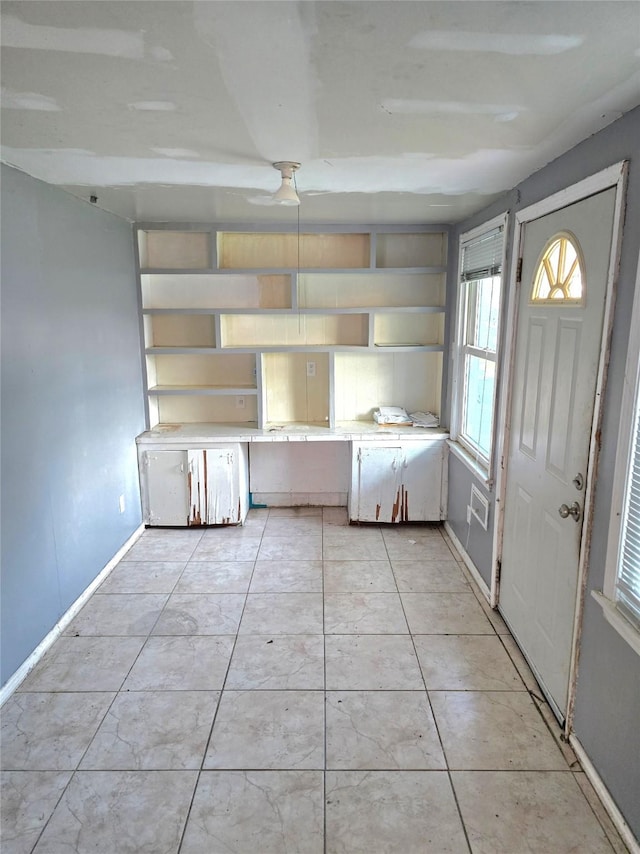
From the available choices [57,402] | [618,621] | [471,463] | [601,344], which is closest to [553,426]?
[601,344]

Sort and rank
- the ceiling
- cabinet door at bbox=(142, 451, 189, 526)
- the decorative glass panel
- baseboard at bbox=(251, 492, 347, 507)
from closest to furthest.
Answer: the ceiling < the decorative glass panel < cabinet door at bbox=(142, 451, 189, 526) < baseboard at bbox=(251, 492, 347, 507)

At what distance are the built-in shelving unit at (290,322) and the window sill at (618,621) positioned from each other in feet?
8.95

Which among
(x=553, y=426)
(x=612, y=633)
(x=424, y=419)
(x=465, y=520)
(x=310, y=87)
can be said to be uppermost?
(x=310, y=87)

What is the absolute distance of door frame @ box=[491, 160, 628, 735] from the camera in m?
1.83

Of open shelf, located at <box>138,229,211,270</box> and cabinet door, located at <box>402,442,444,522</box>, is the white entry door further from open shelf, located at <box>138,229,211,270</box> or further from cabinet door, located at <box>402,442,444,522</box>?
open shelf, located at <box>138,229,211,270</box>

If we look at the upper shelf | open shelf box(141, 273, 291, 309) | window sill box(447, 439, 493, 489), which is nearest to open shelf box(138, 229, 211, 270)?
the upper shelf

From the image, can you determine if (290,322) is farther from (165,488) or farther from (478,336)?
(165,488)

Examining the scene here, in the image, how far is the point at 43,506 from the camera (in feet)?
8.98

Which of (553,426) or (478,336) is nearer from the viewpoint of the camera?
(553,426)

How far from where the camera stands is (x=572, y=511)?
2.11 metres

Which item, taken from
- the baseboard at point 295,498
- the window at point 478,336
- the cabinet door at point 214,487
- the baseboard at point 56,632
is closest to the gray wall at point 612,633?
the window at point 478,336

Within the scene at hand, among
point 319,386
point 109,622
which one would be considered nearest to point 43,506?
point 109,622

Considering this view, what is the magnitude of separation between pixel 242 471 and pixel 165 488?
63cm

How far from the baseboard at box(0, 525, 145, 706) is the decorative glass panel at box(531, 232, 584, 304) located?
301cm
